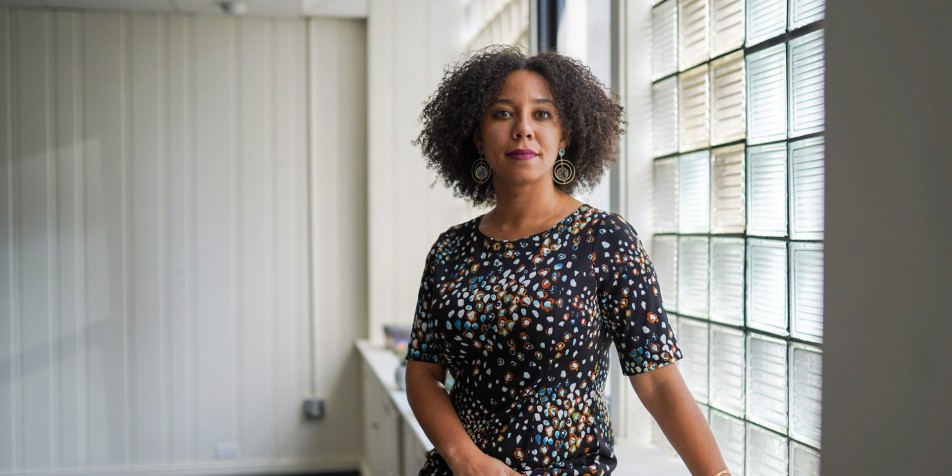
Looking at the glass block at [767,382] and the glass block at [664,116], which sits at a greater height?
the glass block at [664,116]

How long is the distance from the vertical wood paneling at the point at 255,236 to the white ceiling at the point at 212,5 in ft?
0.73

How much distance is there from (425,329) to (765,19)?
2.99 feet

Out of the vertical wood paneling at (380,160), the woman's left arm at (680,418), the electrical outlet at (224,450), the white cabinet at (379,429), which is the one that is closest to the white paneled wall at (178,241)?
the electrical outlet at (224,450)

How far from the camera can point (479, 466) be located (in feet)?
4.47

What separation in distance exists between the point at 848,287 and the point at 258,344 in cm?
417

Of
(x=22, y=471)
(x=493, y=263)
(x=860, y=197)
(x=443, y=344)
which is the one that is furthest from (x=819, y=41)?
(x=22, y=471)

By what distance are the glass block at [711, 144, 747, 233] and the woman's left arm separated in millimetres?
618

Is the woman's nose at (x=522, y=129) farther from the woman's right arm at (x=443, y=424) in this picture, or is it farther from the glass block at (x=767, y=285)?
the glass block at (x=767, y=285)

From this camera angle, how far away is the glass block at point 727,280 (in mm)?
1840

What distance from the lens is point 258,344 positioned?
15.9 feet

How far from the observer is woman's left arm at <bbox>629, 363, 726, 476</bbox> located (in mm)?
1262

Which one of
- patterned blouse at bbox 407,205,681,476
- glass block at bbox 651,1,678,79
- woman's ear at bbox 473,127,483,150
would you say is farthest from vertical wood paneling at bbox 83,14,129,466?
patterned blouse at bbox 407,205,681,476

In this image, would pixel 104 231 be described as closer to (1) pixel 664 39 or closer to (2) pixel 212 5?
(2) pixel 212 5

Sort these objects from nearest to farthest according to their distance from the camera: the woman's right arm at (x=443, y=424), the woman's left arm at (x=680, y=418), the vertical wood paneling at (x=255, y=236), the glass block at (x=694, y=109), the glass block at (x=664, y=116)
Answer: the woman's left arm at (x=680, y=418) < the woman's right arm at (x=443, y=424) < the glass block at (x=694, y=109) < the glass block at (x=664, y=116) < the vertical wood paneling at (x=255, y=236)
